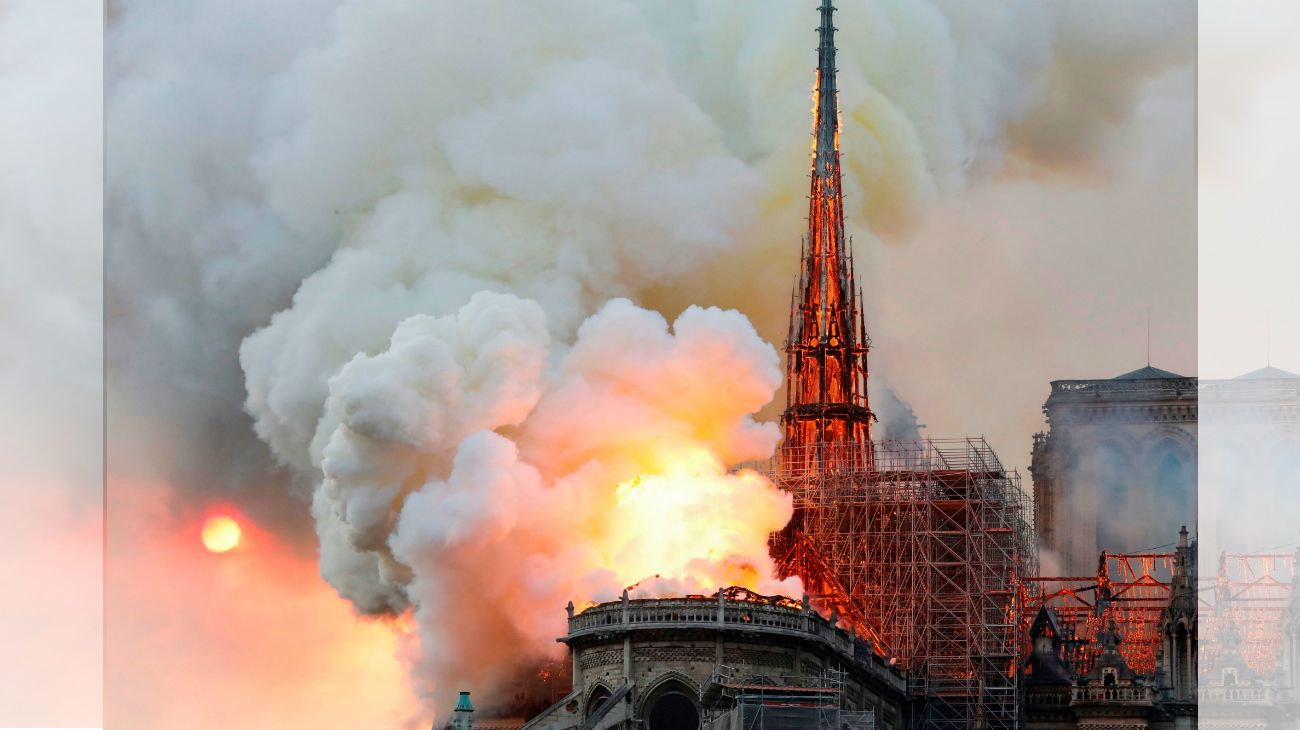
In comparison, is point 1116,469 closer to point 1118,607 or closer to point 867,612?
point 1118,607

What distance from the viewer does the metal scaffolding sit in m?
99.6

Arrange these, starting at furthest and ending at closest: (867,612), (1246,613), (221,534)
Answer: (1246,613) → (867,612) → (221,534)

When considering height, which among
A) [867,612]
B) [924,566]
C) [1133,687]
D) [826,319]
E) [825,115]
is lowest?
[1133,687]

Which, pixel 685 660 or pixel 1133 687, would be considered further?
pixel 1133 687

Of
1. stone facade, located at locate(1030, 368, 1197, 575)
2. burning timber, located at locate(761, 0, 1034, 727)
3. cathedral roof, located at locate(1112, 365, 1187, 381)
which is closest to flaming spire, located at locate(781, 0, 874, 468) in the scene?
burning timber, located at locate(761, 0, 1034, 727)

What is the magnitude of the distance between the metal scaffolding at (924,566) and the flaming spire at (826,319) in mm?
3747

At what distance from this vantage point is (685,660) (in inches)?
3342

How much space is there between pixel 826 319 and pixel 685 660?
90.2 ft

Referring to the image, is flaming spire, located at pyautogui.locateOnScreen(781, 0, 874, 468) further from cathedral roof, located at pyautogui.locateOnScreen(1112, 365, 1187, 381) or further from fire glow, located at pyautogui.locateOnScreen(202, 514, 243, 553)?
fire glow, located at pyautogui.locateOnScreen(202, 514, 243, 553)

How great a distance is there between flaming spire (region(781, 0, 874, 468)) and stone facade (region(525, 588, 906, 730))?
20360 mm

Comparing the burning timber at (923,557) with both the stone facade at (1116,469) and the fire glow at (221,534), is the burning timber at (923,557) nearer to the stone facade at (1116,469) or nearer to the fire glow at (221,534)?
the stone facade at (1116,469)

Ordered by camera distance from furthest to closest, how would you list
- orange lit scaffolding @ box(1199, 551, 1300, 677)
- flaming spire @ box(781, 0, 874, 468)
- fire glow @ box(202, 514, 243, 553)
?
1. flaming spire @ box(781, 0, 874, 468)
2. orange lit scaffolding @ box(1199, 551, 1300, 677)
3. fire glow @ box(202, 514, 243, 553)

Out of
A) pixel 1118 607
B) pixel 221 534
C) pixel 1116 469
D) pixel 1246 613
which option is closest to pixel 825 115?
pixel 1116 469

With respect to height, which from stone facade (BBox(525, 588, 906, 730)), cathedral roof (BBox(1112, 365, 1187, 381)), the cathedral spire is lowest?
stone facade (BBox(525, 588, 906, 730))
